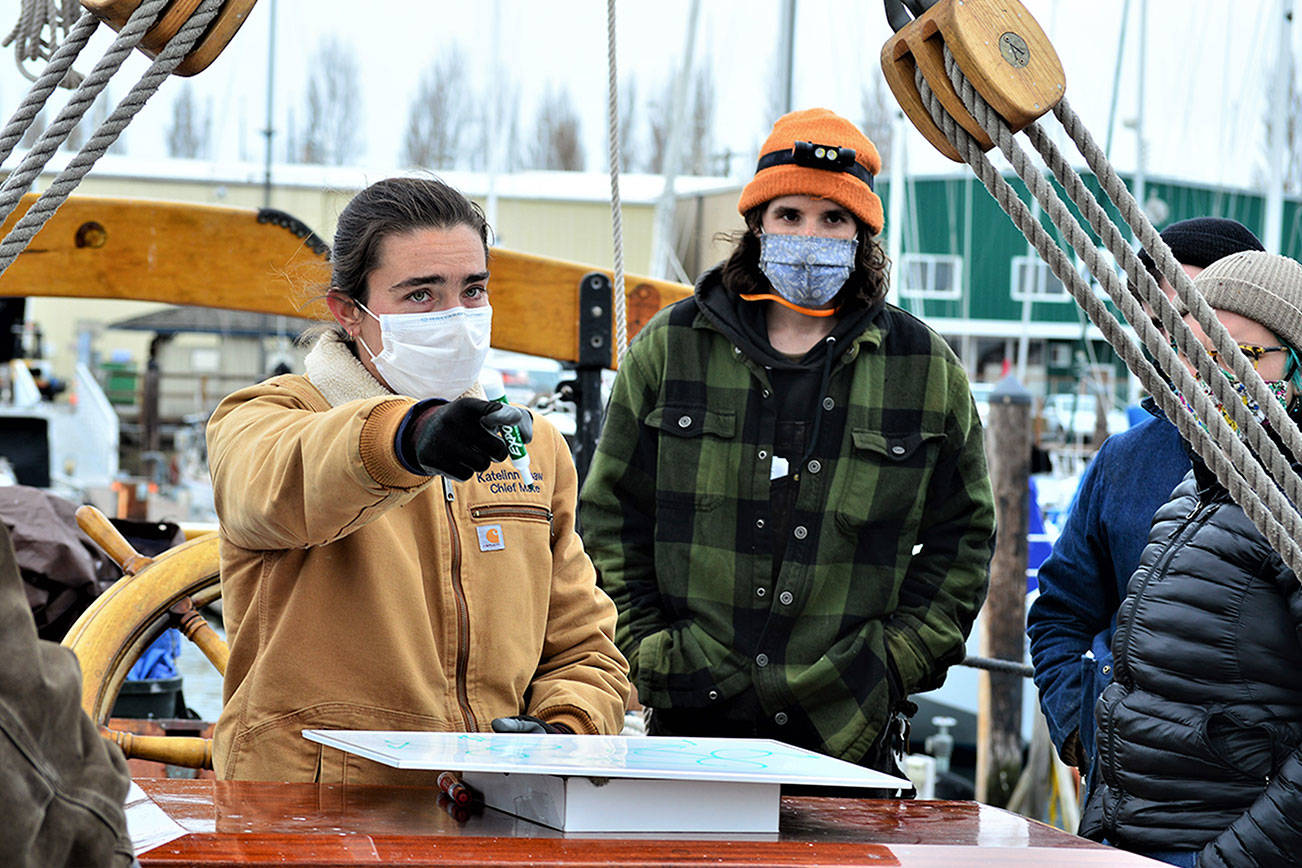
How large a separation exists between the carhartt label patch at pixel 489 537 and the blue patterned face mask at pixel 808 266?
1.01 m

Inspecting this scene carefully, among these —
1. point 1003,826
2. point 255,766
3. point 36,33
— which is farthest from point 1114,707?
point 36,33

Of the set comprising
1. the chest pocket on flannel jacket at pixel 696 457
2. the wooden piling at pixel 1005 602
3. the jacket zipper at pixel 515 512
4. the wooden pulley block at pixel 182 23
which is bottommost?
the wooden piling at pixel 1005 602

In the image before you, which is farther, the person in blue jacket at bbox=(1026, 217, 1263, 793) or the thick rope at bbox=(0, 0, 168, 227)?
the person in blue jacket at bbox=(1026, 217, 1263, 793)

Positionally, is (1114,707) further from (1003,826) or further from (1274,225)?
(1274,225)

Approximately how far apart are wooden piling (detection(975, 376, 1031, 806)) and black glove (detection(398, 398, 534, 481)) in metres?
5.67

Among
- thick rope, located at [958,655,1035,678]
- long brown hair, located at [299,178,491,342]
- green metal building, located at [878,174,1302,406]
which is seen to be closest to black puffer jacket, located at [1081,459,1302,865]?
long brown hair, located at [299,178,491,342]

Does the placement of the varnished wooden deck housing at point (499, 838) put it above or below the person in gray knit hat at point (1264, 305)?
below

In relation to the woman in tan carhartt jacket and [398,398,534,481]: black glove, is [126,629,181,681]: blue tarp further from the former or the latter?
[398,398,534,481]: black glove

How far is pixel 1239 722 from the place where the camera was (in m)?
2.09

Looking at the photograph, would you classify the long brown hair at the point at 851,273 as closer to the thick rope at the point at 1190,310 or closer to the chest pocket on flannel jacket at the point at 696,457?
the chest pocket on flannel jacket at the point at 696,457

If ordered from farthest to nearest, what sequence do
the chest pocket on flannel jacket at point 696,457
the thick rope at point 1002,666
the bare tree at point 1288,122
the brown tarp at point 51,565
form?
the bare tree at point 1288,122 < the thick rope at point 1002,666 < the brown tarp at point 51,565 < the chest pocket on flannel jacket at point 696,457

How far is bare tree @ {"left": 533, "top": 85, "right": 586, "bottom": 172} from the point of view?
4362 cm

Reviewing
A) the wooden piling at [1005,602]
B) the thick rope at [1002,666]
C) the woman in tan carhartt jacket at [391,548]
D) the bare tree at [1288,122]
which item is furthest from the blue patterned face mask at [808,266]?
the bare tree at [1288,122]

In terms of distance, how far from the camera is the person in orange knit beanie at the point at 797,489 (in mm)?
2746
